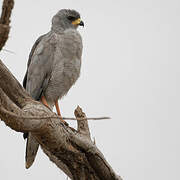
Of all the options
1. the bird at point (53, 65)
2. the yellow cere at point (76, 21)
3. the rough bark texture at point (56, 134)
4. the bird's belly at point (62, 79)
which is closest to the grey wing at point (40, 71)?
the bird at point (53, 65)

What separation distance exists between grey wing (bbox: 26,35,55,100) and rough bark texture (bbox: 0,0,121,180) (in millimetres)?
1151

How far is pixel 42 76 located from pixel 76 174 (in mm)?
1985

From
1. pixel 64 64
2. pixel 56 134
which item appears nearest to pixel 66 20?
pixel 64 64

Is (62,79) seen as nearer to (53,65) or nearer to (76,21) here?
(53,65)

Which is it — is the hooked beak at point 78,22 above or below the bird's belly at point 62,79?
above

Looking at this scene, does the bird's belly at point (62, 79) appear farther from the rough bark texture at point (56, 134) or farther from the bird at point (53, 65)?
the rough bark texture at point (56, 134)

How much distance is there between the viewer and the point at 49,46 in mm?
5828

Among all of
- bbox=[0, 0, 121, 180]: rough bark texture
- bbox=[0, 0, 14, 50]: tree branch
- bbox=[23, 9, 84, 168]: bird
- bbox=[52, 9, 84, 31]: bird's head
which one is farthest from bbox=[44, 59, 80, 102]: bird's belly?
bbox=[0, 0, 14, 50]: tree branch

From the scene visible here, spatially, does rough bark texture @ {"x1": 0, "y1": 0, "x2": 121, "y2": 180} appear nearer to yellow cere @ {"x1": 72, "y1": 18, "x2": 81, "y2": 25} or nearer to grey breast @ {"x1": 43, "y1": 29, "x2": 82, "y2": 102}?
grey breast @ {"x1": 43, "y1": 29, "x2": 82, "y2": 102}

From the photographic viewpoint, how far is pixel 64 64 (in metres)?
5.77

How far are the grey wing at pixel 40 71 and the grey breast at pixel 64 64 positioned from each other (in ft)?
0.23

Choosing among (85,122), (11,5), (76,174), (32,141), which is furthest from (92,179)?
(11,5)

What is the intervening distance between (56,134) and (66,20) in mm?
3138

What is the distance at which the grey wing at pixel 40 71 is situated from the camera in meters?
5.75
